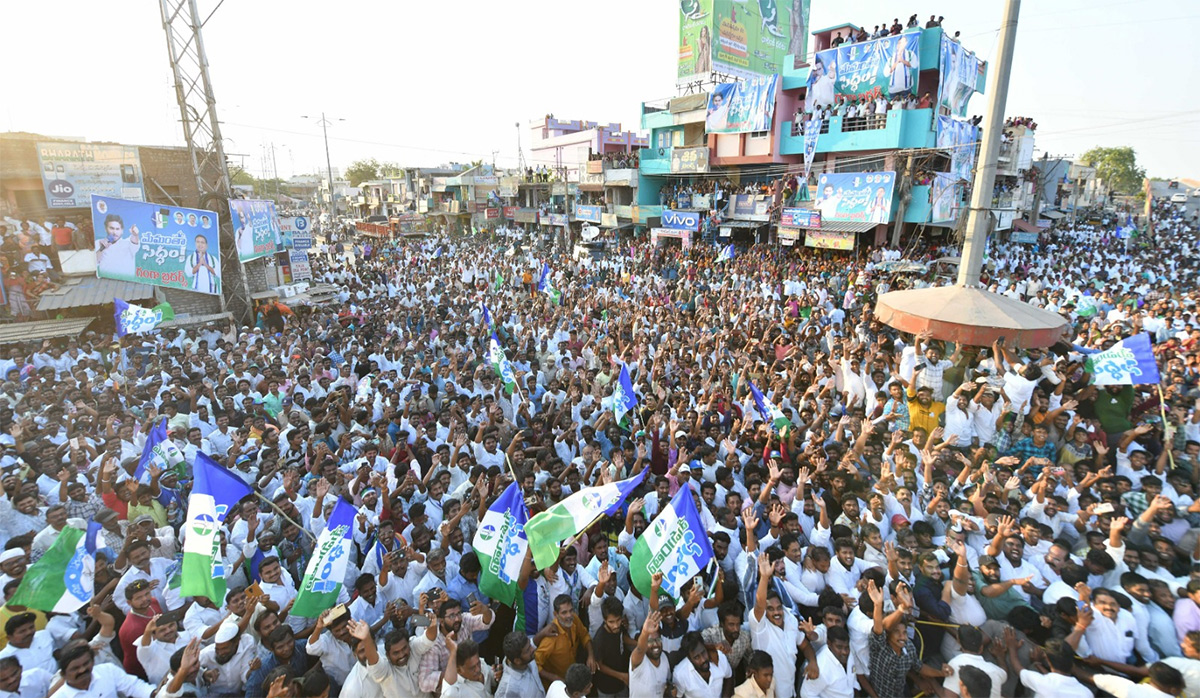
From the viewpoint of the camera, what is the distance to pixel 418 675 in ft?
11.2

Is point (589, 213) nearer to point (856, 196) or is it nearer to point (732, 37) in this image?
point (732, 37)

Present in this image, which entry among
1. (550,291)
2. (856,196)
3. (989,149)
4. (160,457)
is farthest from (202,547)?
(856,196)

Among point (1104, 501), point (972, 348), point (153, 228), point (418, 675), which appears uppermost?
point (153, 228)

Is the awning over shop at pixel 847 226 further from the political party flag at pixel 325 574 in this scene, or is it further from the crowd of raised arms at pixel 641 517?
the political party flag at pixel 325 574

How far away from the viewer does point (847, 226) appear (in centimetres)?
1902

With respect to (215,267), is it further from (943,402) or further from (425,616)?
(943,402)

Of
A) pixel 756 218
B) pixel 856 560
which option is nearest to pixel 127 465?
pixel 856 560

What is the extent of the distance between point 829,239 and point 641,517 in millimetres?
17438

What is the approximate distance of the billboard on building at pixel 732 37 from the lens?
28.4 metres

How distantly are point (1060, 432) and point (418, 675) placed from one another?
6.49 meters

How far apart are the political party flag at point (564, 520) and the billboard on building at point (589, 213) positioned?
28.4 metres

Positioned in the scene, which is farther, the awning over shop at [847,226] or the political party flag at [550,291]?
the awning over shop at [847,226]

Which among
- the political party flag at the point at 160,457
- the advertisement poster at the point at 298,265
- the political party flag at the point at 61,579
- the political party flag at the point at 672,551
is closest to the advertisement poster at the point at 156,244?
the advertisement poster at the point at 298,265

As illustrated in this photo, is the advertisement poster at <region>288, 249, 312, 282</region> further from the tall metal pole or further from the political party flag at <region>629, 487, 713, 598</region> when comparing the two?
the tall metal pole
